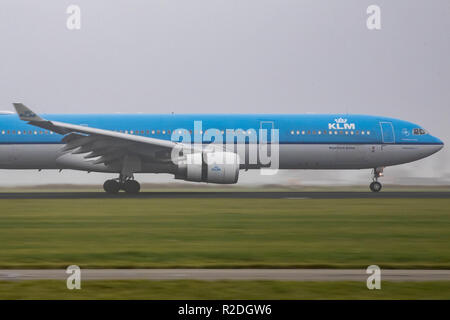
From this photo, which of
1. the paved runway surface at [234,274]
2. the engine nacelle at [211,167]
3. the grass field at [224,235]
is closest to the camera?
the paved runway surface at [234,274]

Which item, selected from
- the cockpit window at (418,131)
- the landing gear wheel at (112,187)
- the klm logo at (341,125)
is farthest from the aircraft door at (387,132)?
the landing gear wheel at (112,187)

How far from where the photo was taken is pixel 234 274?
11.9 m

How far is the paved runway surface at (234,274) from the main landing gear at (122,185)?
70.9ft

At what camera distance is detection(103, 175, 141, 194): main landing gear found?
33.8 metres

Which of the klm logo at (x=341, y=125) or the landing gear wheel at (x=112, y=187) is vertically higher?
the klm logo at (x=341, y=125)

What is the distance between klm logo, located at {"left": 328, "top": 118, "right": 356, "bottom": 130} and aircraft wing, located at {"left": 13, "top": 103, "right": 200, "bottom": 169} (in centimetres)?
736

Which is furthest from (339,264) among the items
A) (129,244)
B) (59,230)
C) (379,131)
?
(379,131)

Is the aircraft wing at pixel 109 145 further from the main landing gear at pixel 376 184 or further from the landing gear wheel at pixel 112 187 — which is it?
the main landing gear at pixel 376 184

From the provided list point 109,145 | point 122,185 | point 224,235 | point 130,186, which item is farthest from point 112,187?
point 224,235

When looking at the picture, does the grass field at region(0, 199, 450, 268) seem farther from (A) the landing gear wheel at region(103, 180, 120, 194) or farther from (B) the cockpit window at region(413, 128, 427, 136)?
(B) the cockpit window at region(413, 128, 427, 136)

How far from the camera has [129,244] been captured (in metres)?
15.8

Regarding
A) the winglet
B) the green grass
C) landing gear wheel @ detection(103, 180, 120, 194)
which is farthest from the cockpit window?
the green grass

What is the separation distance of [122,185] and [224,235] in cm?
1728

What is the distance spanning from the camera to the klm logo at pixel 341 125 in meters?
35.4
